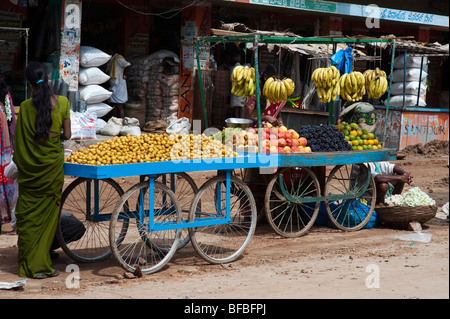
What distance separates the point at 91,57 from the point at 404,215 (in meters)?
6.91

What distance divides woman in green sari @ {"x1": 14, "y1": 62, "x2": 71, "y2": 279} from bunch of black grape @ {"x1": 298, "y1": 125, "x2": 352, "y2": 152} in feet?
10.0

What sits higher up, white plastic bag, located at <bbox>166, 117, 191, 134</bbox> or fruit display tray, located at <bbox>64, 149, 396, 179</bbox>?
white plastic bag, located at <bbox>166, 117, 191, 134</bbox>

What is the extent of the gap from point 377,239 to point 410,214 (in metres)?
0.62

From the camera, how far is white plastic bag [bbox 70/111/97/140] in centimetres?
1135

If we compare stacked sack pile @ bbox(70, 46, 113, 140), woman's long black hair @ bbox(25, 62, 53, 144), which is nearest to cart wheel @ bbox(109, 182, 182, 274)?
woman's long black hair @ bbox(25, 62, 53, 144)

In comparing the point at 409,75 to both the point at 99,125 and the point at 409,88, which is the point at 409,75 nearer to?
the point at 409,88

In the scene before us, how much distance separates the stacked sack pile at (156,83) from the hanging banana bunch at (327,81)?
620 centimetres

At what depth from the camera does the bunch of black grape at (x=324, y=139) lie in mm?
7535

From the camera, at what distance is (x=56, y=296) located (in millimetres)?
5000

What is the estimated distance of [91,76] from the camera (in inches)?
484

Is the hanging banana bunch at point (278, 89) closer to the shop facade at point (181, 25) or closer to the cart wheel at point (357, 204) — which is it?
the cart wheel at point (357, 204)

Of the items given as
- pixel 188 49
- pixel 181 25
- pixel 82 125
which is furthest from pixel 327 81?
pixel 181 25

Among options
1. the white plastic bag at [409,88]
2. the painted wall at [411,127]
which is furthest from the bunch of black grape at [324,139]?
the white plastic bag at [409,88]

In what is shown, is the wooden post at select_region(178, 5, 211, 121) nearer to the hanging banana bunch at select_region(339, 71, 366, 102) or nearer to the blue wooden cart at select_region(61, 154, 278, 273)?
the hanging banana bunch at select_region(339, 71, 366, 102)
